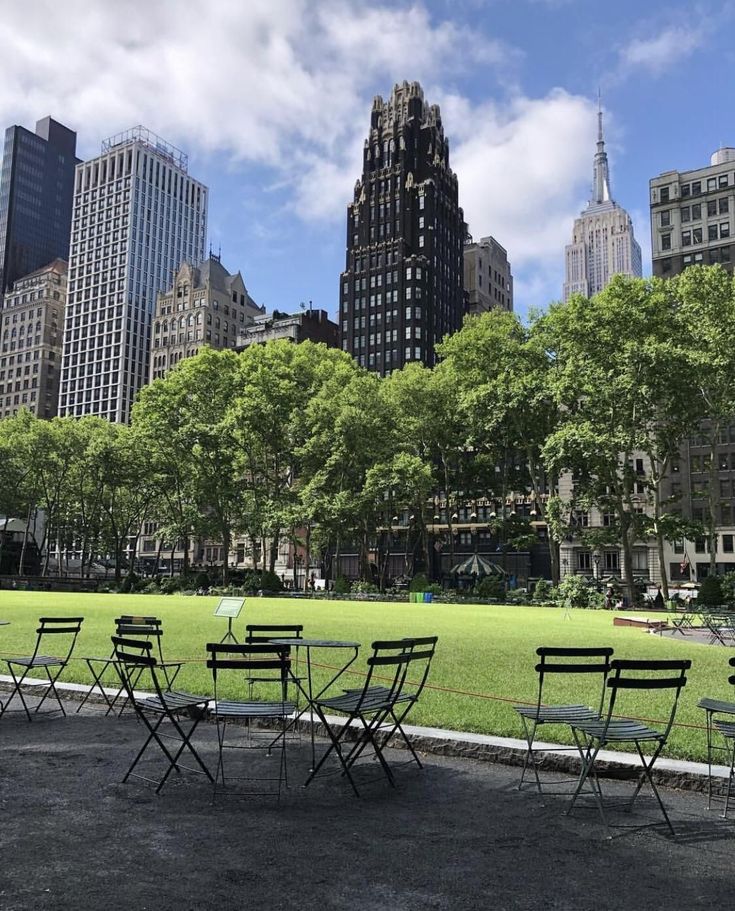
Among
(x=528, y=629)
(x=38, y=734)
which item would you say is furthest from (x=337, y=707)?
(x=528, y=629)

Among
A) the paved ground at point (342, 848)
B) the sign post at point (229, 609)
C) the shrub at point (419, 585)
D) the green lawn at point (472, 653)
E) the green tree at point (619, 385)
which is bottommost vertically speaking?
the paved ground at point (342, 848)

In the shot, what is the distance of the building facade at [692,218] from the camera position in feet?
317

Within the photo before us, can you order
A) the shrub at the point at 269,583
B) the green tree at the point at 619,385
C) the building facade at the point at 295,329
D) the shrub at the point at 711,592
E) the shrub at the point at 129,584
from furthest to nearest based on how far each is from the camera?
the building facade at the point at 295,329, the shrub at the point at 129,584, the shrub at the point at 269,583, the green tree at the point at 619,385, the shrub at the point at 711,592

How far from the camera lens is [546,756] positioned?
787cm

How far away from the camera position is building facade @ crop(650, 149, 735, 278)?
9669cm

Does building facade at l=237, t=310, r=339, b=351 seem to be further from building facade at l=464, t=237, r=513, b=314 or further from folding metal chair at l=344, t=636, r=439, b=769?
folding metal chair at l=344, t=636, r=439, b=769

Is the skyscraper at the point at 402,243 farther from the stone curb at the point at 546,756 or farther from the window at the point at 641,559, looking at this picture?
the stone curb at the point at 546,756

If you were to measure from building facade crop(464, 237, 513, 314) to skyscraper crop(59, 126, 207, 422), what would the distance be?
63067 mm

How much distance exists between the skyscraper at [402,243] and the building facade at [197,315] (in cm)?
2869

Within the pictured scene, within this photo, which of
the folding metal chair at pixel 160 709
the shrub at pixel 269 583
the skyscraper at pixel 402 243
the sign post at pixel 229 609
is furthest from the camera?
the skyscraper at pixel 402 243

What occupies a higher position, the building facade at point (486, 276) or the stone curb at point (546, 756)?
the building facade at point (486, 276)

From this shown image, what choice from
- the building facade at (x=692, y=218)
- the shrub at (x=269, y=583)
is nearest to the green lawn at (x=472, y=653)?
the shrub at (x=269, y=583)

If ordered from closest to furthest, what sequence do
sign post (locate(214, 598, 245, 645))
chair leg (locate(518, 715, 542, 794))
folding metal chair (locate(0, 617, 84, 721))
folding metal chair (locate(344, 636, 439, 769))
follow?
chair leg (locate(518, 715, 542, 794)), folding metal chair (locate(344, 636, 439, 769)), folding metal chair (locate(0, 617, 84, 721)), sign post (locate(214, 598, 245, 645))

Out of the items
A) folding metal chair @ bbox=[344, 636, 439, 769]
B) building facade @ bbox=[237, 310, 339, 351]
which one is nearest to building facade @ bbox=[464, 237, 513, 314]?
building facade @ bbox=[237, 310, 339, 351]
